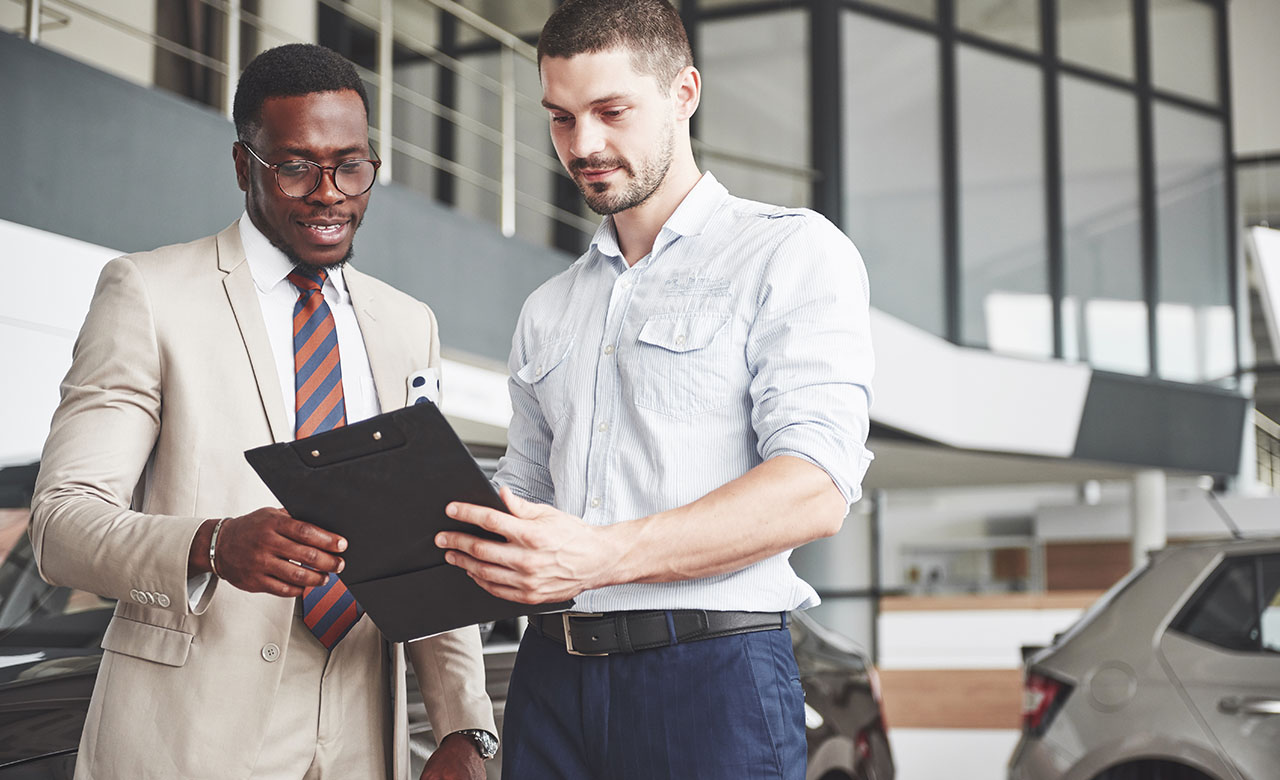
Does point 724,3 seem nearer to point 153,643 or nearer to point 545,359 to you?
point 545,359

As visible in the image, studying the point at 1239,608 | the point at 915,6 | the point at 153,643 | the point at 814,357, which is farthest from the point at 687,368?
the point at 915,6

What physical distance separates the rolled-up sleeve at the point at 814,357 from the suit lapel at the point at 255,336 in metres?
0.61

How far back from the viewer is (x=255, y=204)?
178 cm

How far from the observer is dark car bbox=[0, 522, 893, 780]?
2.25 meters

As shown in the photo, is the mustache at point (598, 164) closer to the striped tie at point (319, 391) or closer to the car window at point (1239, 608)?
the striped tie at point (319, 391)

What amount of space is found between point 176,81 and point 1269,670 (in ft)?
21.0

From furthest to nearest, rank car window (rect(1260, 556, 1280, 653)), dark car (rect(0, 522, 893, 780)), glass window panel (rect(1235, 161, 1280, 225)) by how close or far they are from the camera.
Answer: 1. glass window panel (rect(1235, 161, 1280, 225))
2. car window (rect(1260, 556, 1280, 653))
3. dark car (rect(0, 522, 893, 780))

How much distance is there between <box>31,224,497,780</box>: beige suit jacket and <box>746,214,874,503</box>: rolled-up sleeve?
476mm

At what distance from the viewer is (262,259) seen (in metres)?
1.79

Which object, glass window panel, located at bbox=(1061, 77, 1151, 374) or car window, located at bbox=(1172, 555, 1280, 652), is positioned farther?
glass window panel, located at bbox=(1061, 77, 1151, 374)

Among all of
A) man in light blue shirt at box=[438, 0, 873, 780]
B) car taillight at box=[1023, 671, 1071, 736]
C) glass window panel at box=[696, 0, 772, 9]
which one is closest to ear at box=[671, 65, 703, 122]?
man in light blue shirt at box=[438, 0, 873, 780]

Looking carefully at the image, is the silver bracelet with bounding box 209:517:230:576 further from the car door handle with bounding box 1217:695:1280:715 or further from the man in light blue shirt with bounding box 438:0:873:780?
the car door handle with bounding box 1217:695:1280:715

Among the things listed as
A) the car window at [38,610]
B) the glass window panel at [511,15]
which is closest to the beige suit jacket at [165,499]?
the car window at [38,610]

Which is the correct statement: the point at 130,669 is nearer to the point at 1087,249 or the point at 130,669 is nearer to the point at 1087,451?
the point at 1087,451
